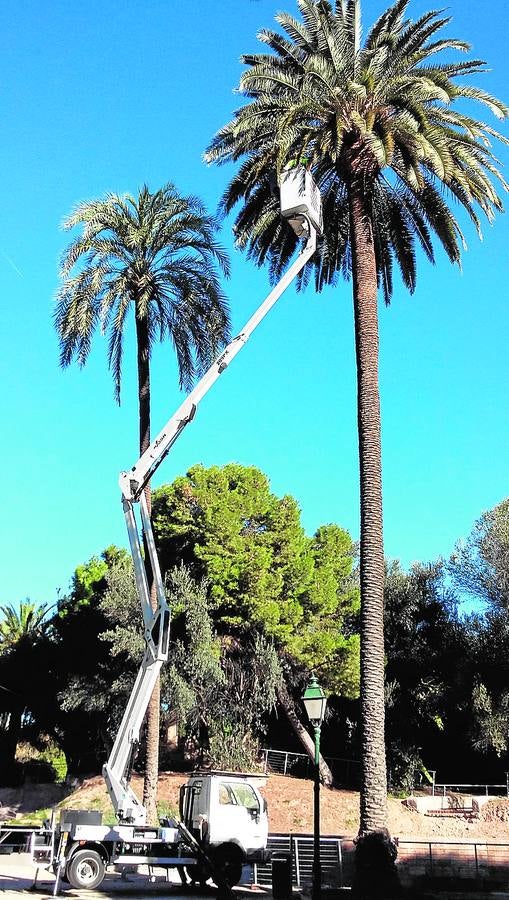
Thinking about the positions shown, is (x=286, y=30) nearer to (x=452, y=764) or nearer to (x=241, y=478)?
(x=241, y=478)

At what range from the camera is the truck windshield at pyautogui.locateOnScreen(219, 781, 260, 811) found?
1541 cm

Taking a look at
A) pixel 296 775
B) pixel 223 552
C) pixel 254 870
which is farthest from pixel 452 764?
pixel 254 870

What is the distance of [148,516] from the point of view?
15.6 metres

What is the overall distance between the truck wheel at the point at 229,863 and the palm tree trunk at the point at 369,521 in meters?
2.67

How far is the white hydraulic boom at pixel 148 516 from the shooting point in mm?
13516

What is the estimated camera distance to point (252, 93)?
18.5 metres

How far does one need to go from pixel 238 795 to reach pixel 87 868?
3.49m

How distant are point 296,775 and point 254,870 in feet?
64.0

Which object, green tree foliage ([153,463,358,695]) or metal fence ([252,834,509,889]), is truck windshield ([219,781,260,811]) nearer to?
metal fence ([252,834,509,889])

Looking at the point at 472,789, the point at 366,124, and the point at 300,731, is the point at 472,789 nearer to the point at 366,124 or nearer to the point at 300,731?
the point at 300,731

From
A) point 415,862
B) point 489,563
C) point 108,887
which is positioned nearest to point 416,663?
point 489,563

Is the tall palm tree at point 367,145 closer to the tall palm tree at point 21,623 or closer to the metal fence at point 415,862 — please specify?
the metal fence at point 415,862

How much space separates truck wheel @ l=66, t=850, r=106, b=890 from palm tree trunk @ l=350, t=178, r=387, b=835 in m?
4.54

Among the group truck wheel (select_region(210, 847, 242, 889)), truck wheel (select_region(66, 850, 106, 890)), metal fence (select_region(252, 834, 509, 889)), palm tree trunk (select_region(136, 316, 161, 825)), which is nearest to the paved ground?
truck wheel (select_region(66, 850, 106, 890))
